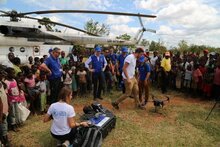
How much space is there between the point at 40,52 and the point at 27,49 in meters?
0.66

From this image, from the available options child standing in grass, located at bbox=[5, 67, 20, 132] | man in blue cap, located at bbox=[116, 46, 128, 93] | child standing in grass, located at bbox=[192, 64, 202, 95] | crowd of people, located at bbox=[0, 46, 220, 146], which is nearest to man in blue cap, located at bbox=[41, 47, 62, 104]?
crowd of people, located at bbox=[0, 46, 220, 146]

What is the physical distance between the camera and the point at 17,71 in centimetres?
727

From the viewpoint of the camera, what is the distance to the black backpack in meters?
4.36

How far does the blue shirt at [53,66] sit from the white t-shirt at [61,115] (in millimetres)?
2884

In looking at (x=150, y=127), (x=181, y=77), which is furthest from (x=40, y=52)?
(x=150, y=127)

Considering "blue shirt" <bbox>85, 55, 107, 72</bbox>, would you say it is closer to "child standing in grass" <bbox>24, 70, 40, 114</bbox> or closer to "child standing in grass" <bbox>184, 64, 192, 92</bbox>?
"child standing in grass" <bbox>24, 70, 40, 114</bbox>

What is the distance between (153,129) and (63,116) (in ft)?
8.96

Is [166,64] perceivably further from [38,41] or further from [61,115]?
[61,115]

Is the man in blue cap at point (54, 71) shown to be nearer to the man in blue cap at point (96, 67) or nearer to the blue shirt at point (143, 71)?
the man in blue cap at point (96, 67)

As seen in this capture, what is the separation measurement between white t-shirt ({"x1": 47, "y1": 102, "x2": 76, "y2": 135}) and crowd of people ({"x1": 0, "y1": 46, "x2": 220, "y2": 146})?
0.15 feet

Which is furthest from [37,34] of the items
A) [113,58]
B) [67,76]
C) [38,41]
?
[67,76]

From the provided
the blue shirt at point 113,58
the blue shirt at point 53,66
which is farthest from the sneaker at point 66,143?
the blue shirt at point 113,58

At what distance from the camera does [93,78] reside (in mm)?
9117

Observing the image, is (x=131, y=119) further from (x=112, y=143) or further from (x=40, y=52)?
(x=40, y=52)
